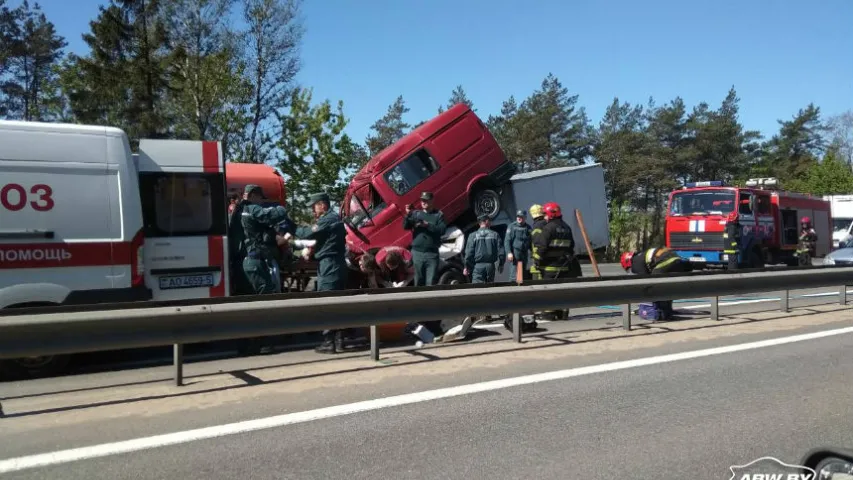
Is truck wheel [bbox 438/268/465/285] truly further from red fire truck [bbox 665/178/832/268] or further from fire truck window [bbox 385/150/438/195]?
red fire truck [bbox 665/178/832/268]

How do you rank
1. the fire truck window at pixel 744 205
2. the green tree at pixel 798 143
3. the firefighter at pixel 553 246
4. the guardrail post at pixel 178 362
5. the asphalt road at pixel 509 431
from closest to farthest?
1. the asphalt road at pixel 509 431
2. the guardrail post at pixel 178 362
3. the firefighter at pixel 553 246
4. the fire truck window at pixel 744 205
5. the green tree at pixel 798 143

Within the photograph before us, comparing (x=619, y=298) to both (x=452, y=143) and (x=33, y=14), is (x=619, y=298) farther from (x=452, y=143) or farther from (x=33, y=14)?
(x=33, y=14)

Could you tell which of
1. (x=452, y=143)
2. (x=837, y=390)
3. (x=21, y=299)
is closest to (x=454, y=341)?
(x=837, y=390)

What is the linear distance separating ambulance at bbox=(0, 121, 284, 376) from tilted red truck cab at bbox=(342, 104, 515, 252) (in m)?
4.78

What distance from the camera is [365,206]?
13.0 meters

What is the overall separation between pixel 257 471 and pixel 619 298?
5527 millimetres

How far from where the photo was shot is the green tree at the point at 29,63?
104 ft

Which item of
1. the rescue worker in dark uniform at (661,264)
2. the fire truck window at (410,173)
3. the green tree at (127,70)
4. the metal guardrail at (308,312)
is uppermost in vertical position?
the green tree at (127,70)

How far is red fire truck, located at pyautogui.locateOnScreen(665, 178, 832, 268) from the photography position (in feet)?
62.4

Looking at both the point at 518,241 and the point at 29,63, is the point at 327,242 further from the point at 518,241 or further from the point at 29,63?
the point at 29,63

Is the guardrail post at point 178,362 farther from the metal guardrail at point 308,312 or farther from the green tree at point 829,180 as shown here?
the green tree at point 829,180

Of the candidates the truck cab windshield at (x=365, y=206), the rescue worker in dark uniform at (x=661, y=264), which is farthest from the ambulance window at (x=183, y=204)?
the rescue worker in dark uniform at (x=661, y=264)

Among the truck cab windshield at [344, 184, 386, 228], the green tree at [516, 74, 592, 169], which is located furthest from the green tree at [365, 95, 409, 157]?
the truck cab windshield at [344, 184, 386, 228]

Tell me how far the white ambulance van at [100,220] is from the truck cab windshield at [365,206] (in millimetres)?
5021
